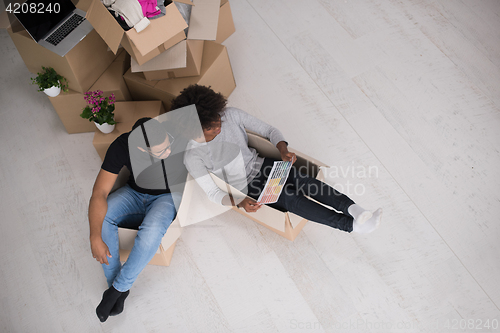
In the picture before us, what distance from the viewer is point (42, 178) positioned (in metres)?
1.99

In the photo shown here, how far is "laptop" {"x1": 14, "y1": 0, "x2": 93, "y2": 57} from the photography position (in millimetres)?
1666

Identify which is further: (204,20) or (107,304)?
(204,20)

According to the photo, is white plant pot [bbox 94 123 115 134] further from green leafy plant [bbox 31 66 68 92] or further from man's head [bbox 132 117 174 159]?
man's head [bbox 132 117 174 159]

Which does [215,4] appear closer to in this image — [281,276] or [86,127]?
[86,127]

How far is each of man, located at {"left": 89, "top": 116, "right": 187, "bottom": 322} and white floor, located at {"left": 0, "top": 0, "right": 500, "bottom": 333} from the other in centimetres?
22

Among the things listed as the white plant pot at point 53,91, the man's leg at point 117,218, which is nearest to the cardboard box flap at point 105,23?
the white plant pot at point 53,91

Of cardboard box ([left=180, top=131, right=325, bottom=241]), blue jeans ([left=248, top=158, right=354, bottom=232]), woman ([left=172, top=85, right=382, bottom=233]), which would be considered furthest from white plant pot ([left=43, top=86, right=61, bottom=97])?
blue jeans ([left=248, top=158, right=354, bottom=232])

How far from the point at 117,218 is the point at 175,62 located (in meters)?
0.77

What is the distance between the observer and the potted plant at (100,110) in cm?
171

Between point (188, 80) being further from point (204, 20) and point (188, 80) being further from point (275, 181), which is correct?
point (275, 181)

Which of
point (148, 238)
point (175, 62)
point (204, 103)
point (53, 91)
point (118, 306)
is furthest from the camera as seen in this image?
point (53, 91)

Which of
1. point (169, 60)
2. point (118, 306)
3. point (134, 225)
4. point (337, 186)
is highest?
point (169, 60)

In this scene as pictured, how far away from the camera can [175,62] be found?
66.9 inches

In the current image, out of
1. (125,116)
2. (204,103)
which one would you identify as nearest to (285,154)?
(204,103)
